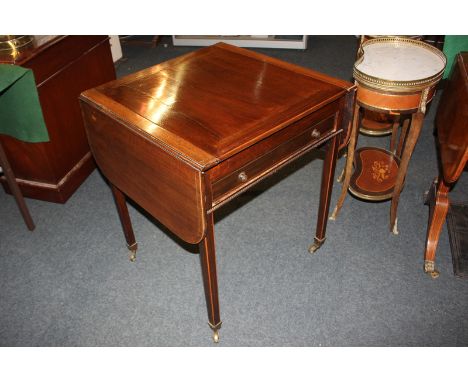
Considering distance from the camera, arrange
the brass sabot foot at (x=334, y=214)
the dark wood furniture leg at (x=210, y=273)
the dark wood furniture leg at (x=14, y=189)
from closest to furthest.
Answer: the dark wood furniture leg at (x=210, y=273)
the dark wood furniture leg at (x=14, y=189)
the brass sabot foot at (x=334, y=214)

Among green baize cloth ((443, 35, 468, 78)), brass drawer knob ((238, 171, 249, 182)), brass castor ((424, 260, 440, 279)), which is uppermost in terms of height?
green baize cloth ((443, 35, 468, 78))

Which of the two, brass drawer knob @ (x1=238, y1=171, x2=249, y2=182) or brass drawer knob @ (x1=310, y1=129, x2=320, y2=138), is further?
brass drawer knob @ (x1=310, y1=129, x2=320, y2=138)

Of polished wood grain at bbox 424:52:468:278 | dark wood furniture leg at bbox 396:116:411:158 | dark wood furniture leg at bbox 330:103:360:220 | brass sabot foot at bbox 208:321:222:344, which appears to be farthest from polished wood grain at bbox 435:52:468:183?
brass sabot foot at bbox 208:321:222:344

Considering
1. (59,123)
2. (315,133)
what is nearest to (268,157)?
(315,133)

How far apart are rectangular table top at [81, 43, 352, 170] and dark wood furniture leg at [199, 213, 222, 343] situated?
0.26 meters

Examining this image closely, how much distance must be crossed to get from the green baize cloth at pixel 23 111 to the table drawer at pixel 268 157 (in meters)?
1.26

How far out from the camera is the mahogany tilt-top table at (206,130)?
1.25m

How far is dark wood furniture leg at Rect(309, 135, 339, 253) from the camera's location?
1736mm

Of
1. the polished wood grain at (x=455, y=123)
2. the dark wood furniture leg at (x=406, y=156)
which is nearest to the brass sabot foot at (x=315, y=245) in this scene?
the dark wood furniture leg at (x=406, y=156)

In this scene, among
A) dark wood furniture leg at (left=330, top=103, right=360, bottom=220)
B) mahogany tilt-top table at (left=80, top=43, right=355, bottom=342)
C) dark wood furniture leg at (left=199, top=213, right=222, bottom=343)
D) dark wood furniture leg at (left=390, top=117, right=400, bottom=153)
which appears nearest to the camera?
mahogany tilt-top table at (left=80, top=43, right=355, bottom=342)

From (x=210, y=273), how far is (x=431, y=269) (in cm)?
119

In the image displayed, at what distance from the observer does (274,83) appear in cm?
157

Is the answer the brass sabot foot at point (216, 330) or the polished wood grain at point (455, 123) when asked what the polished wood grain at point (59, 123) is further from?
the polished wood grain at point (455, 123)

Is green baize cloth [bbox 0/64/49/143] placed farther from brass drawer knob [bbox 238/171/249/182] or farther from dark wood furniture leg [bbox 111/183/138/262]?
brass drawer knob [bbox 238/171/249/182]
